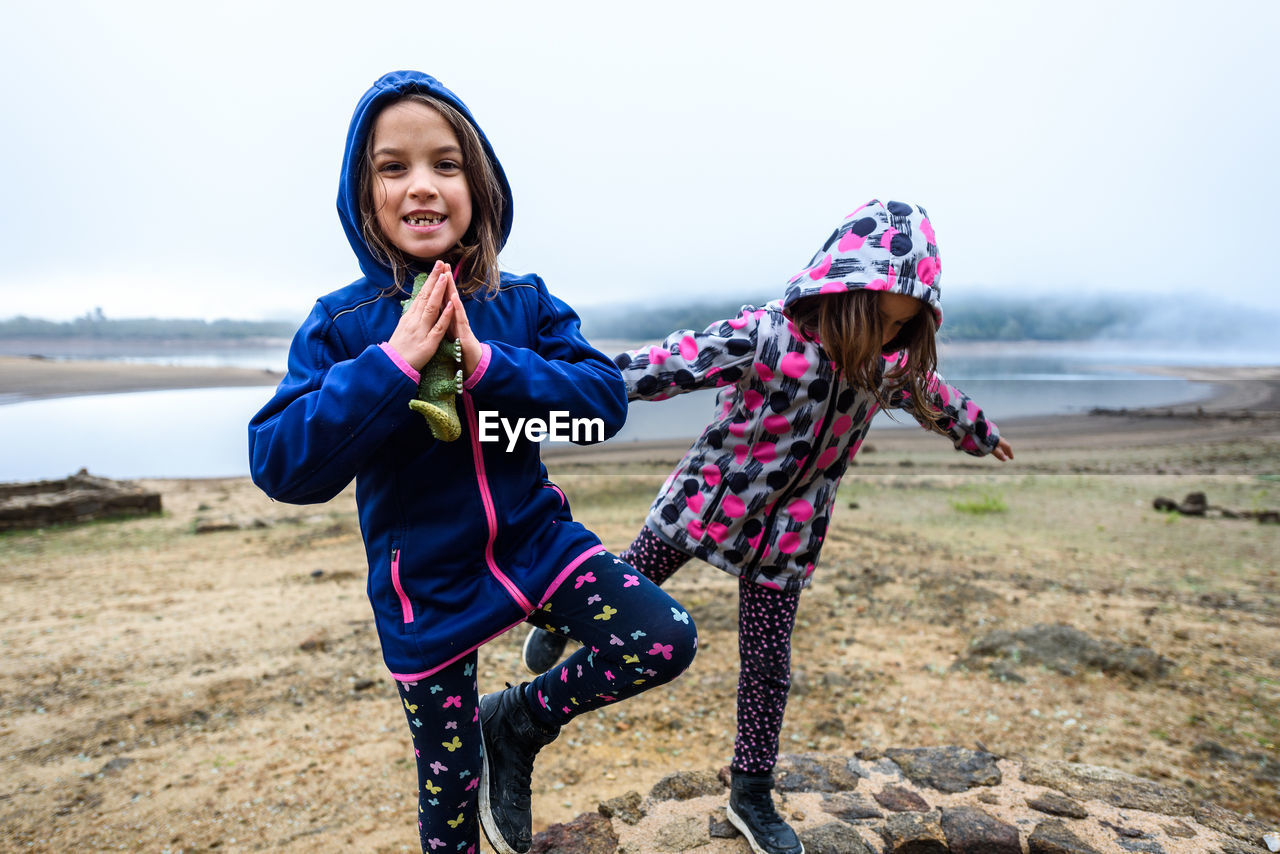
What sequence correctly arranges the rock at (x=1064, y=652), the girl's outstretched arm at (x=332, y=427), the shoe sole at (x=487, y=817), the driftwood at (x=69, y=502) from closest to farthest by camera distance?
the girl's outstretched arm at (x=332, y=427)
the shoe sole at (x=487, y=817)
the rock at (x=1064, y=652)
the driftwood at (x=69, y=502)

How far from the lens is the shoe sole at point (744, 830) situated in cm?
252

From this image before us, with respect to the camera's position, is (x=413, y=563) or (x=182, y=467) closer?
(x=413, y=563)

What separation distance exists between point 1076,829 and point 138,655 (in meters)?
5.39

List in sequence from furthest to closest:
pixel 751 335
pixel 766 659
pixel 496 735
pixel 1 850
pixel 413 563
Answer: pixel 1 850 < pixel 766 659 < pixel 751 335 < pixel 496 735 < pixel 413 563

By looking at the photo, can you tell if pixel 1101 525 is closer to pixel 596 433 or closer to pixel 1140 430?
pixel 596 433

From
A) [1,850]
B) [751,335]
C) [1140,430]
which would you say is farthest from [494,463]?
[1140,430]

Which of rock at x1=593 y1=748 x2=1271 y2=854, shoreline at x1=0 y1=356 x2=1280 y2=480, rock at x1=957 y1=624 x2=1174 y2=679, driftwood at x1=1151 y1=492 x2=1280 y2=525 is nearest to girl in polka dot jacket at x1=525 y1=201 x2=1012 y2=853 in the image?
rock at x1=593 y1=748 x2=1271 y2=854

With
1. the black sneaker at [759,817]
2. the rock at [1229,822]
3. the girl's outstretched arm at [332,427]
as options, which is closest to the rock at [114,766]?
the black sneaker at [759,817]

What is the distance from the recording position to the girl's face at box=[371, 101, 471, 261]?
1.62 meters

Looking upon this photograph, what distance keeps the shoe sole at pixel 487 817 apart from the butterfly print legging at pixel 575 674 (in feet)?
0.12

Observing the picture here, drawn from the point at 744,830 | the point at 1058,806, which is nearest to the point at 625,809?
the point at 744,830

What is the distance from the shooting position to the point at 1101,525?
855cm

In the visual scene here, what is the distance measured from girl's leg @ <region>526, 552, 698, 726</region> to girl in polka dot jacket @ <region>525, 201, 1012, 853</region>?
0.59 metres

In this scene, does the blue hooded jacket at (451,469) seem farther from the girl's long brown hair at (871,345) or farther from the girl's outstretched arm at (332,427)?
the girl's long brown hair at (871,345)
